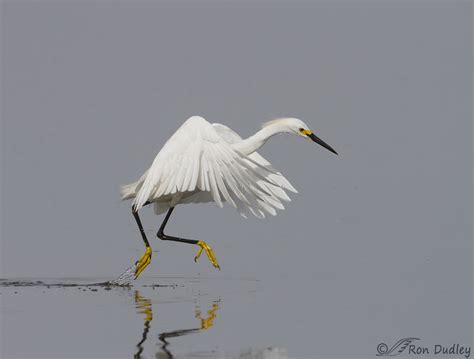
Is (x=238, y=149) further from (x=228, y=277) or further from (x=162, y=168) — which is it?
(x=228, y=277)

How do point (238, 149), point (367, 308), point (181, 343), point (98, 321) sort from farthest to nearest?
point (238, 149)
point (367, 308)
point (98, 321)
point (181, 343)

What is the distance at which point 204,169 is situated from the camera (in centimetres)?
1347

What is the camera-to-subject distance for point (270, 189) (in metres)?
15.2

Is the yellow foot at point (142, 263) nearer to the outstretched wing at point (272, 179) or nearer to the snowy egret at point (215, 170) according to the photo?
the snowy egret at point (215, 170)

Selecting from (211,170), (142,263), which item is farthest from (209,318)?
(142,263)

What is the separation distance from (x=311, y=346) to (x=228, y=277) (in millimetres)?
4848

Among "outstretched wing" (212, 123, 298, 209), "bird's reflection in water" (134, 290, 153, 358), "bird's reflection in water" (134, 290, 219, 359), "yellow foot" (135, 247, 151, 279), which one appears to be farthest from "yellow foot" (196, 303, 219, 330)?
"yellow foot" (135, 247, 151, 279)

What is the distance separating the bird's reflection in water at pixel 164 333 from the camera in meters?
10.4

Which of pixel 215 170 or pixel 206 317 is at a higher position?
pixel 215 170

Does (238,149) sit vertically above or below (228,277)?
above

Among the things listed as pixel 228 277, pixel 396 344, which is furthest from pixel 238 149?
pixel 396 344

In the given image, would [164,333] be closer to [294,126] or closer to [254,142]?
[254,142]

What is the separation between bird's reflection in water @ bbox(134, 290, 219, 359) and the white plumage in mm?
1359

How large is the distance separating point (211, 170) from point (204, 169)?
0.33 ft
